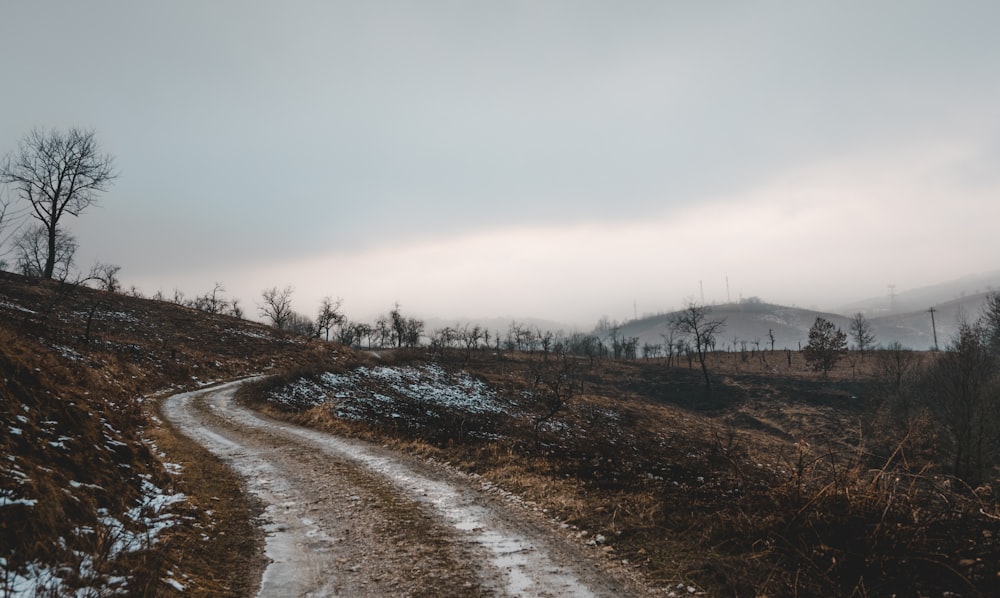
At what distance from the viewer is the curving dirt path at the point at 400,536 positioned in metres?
6.19

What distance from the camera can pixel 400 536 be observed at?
7.89 m

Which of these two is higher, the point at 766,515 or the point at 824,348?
the point at 824,348

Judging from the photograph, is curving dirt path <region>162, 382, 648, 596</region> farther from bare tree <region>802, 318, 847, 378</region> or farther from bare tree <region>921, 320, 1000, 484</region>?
bare tree <region>802, 318, 847, 378</region>

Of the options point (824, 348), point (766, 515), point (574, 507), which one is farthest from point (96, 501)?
point (824, 348)

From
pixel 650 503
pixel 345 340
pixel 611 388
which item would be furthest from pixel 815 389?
pixel 345 340

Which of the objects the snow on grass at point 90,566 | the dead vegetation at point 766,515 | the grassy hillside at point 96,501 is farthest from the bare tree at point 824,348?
the snow on grass at point 90,566

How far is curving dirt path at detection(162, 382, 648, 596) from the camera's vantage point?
619 centimetres

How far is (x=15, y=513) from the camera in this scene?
5.21m

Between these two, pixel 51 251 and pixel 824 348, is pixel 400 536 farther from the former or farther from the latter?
pixel 824 348

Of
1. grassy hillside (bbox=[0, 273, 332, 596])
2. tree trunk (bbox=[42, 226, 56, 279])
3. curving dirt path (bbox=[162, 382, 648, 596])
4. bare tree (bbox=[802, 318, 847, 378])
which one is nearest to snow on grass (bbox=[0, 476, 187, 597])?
grassy hillside (bbox=[0, 273, 332, 596])

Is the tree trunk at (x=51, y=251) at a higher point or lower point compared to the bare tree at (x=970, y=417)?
higher

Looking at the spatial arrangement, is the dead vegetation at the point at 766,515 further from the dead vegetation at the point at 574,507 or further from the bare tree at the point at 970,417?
the bare tree at the point at 970,417

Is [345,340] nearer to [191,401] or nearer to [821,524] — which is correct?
[191,401]

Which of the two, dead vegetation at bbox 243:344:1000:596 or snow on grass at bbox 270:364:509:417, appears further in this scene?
snow on grass at bbox 270:364:509:417
